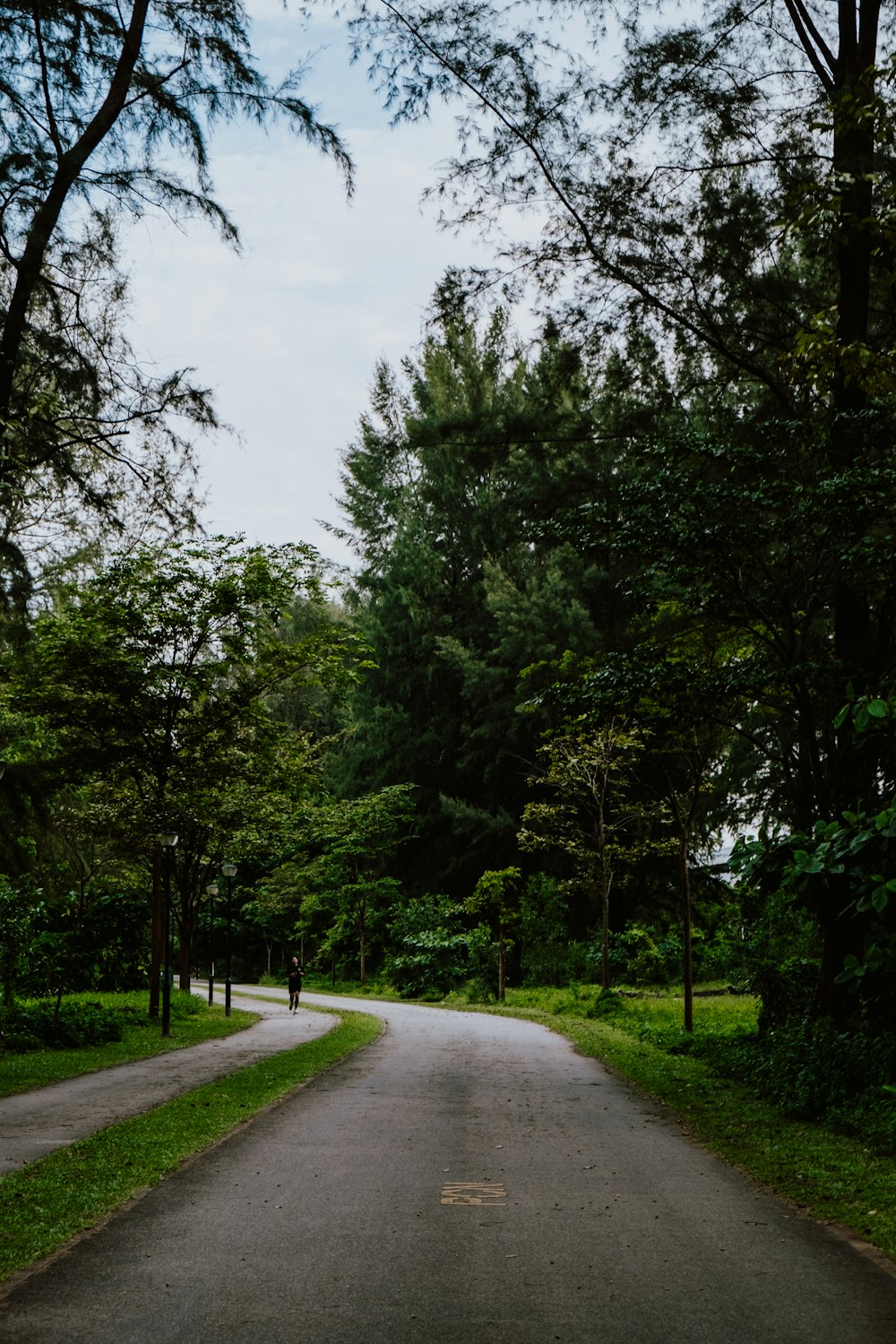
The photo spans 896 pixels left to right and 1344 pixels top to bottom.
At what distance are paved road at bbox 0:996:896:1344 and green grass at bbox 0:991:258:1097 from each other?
569 cm

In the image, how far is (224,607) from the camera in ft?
60.3

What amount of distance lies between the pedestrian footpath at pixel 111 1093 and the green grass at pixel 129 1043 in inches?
11.4

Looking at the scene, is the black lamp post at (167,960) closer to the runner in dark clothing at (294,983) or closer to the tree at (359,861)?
the runner in dark clothing at (294,983)

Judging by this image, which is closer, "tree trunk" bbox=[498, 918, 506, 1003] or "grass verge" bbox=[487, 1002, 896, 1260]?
"grass verge" bbox=[487, 1002, 896, 1260]

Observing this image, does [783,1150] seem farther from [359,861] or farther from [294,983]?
[359,861]

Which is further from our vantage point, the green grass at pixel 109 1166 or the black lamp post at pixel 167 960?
the black lamp post at pixel 167 960

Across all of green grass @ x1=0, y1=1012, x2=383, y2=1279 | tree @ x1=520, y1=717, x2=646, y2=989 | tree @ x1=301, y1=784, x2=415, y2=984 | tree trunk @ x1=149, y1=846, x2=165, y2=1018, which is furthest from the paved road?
tree @ x1=301, y1=784, x2=415, y2=984

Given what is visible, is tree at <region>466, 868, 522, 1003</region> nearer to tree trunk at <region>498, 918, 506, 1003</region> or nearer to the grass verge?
tree trunk at <region>498, 918, 506, 1003</region>

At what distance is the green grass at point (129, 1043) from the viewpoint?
13266 millimetres

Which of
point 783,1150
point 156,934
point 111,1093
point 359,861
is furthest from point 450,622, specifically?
point 783,1150

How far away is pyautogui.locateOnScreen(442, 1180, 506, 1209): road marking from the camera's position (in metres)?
6.38

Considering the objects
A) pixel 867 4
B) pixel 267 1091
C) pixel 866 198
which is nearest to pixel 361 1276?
pixel 267 1091

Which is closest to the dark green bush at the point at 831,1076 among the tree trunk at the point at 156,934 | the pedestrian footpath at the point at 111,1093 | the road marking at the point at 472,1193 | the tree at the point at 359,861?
the road marking at the point at 472,1193

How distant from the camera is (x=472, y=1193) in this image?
664 cm
